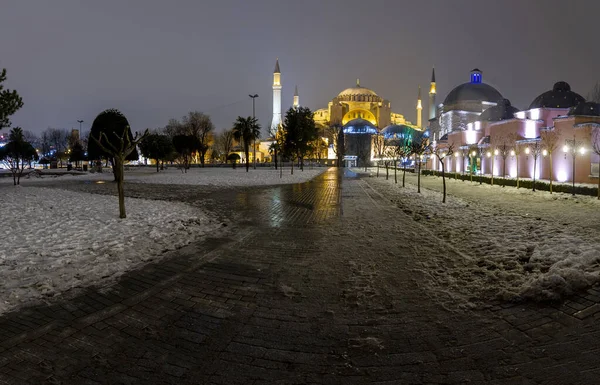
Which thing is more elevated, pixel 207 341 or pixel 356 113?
pixel 356 113

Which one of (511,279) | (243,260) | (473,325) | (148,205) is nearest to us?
(473,325)

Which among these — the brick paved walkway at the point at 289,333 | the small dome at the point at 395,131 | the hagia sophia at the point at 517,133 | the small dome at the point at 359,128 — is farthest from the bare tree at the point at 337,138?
the brick paved walkway at the point at 289,333

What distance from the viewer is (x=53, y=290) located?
17.4 feet

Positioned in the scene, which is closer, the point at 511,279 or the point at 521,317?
the point at 521,317

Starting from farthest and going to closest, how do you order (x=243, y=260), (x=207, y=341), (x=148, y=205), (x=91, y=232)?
(x=148, y=205), (x=91, y=232), (x=243, y=260), (x=207, y=341)

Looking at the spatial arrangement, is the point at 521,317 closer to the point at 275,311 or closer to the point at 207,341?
the point at 275,311

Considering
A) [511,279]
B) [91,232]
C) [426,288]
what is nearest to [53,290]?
[91,232]

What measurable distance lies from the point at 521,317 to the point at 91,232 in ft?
27.2

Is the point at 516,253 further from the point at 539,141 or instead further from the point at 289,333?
the point at 539,141

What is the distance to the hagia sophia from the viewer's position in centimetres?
3077

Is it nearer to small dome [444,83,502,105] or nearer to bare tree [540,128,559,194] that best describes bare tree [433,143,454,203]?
bare tree [540,128,559,194]

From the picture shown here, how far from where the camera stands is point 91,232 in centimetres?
866

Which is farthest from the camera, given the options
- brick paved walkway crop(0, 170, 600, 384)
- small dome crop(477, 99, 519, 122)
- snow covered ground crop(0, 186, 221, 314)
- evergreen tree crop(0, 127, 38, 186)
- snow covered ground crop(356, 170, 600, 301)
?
small dome crop(477, 99, 519, 122)

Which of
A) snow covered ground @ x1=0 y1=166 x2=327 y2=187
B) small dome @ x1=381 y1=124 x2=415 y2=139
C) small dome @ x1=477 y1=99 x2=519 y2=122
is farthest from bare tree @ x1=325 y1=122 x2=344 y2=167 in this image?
snow covered ground @ x1=0 y1=166 x2=327 y2=187
